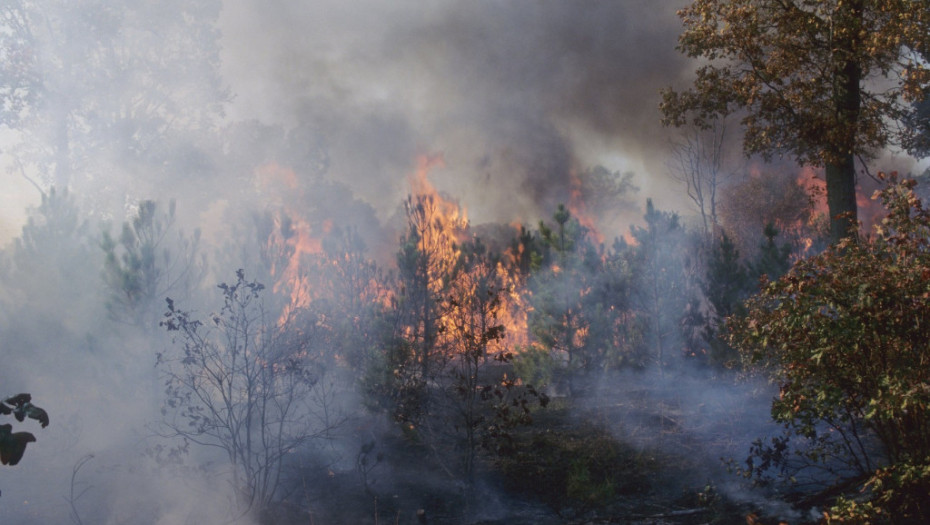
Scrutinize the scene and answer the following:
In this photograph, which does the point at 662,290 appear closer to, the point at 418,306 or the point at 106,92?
the point at 418,306

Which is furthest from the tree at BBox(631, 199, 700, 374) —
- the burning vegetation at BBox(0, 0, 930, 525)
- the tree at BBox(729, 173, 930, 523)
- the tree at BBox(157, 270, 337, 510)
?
the tree at BBox(729, 173, 930, 523)

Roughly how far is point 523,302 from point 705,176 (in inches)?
700

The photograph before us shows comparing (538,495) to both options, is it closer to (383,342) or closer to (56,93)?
(383,342)

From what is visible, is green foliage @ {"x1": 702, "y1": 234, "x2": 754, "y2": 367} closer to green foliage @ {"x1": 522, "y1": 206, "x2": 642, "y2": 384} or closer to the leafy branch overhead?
green foliage @ {"x1": 522, "y1": 206, "x2": 642, "y2": 384}

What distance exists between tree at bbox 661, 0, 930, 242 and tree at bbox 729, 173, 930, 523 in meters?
3.84

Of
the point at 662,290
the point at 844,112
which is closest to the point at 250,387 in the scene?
the point at 662,290

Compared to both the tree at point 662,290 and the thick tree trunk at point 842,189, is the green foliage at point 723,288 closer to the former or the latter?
the tree at point 662,290

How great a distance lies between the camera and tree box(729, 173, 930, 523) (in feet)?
15.1

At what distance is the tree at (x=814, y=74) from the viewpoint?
8.69m

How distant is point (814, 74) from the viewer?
9.41m

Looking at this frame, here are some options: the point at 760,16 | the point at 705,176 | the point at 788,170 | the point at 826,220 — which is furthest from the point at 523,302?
the point at 788,170

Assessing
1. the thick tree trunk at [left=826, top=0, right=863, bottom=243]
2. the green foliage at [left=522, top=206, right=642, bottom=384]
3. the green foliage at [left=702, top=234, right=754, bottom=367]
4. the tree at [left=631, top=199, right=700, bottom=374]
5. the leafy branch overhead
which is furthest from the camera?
the tree at [left=631, top=199, right=700, bottom=374]

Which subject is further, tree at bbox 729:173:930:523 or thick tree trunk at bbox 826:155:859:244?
thick tree trunk at bbox 826:155:859:244

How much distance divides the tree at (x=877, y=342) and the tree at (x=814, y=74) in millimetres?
3844
